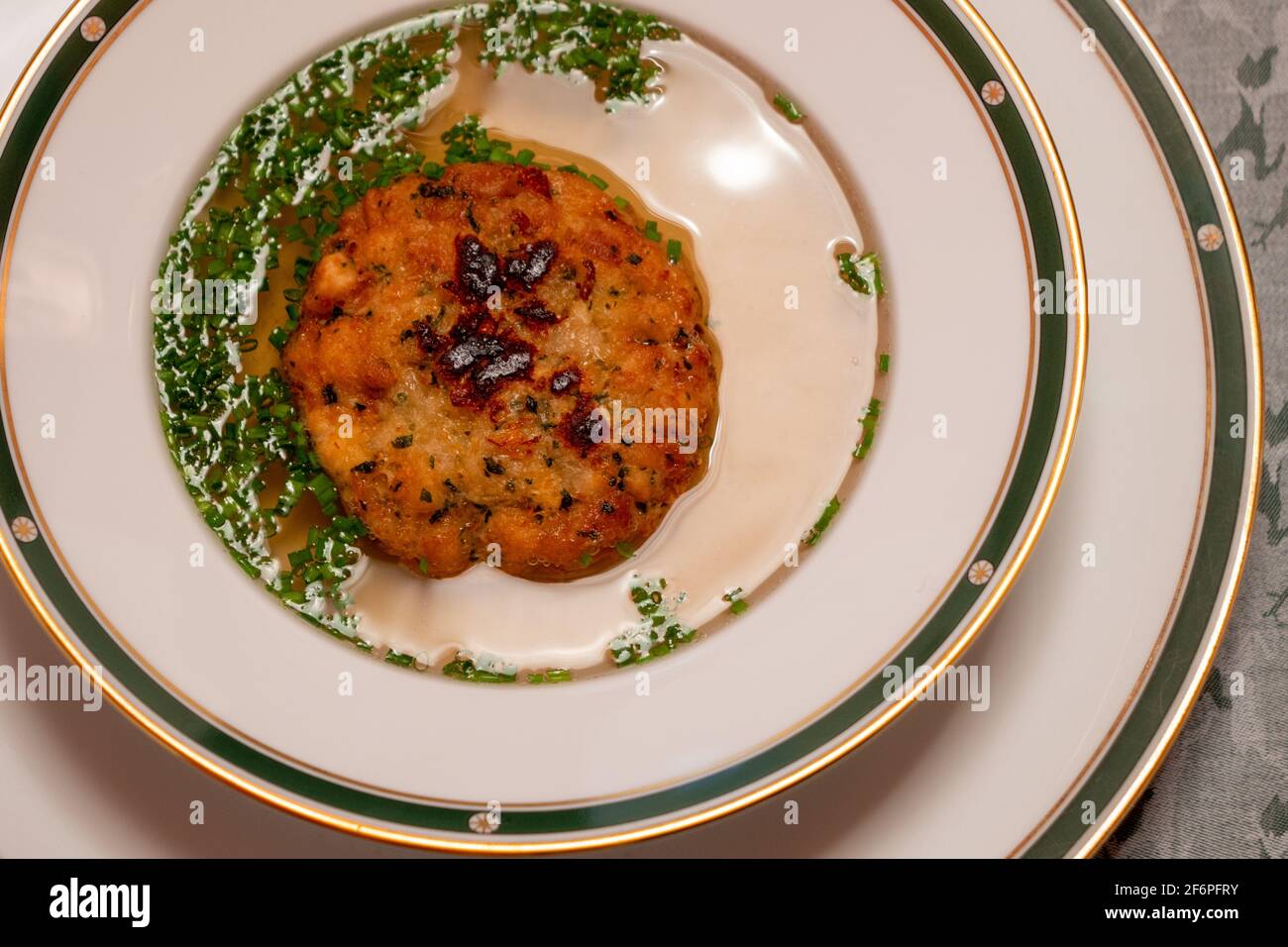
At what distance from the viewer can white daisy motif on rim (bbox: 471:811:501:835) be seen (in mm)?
1310

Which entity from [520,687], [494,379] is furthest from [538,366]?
[520,687]

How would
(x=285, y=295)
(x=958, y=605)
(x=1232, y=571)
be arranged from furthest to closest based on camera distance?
(x=285, y=295) < (x=1232, y=571) < (x=958, y=605)

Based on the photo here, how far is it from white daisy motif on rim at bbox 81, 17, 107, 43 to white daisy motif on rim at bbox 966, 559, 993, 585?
1352 millimetres

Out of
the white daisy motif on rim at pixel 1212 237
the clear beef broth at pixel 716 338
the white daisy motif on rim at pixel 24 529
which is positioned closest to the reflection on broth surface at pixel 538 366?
the clear beef broth at pixel 716 338

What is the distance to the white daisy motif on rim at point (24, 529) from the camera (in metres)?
1.31

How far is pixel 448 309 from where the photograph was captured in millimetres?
1470

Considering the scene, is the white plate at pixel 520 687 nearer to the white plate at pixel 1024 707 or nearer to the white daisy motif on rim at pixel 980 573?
the white daisy motif on rim at pixel 980 573

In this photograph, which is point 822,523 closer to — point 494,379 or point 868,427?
point 868,427

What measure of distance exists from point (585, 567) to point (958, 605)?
0.54m

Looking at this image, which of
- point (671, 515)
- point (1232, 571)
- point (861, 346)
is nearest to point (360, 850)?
point (671, 515)

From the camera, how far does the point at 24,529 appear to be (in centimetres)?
131

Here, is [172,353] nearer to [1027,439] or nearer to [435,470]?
[435,470]

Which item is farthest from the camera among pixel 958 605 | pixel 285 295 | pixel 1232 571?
pixel 285 295

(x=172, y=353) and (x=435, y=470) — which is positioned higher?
(x=172, y=353)
